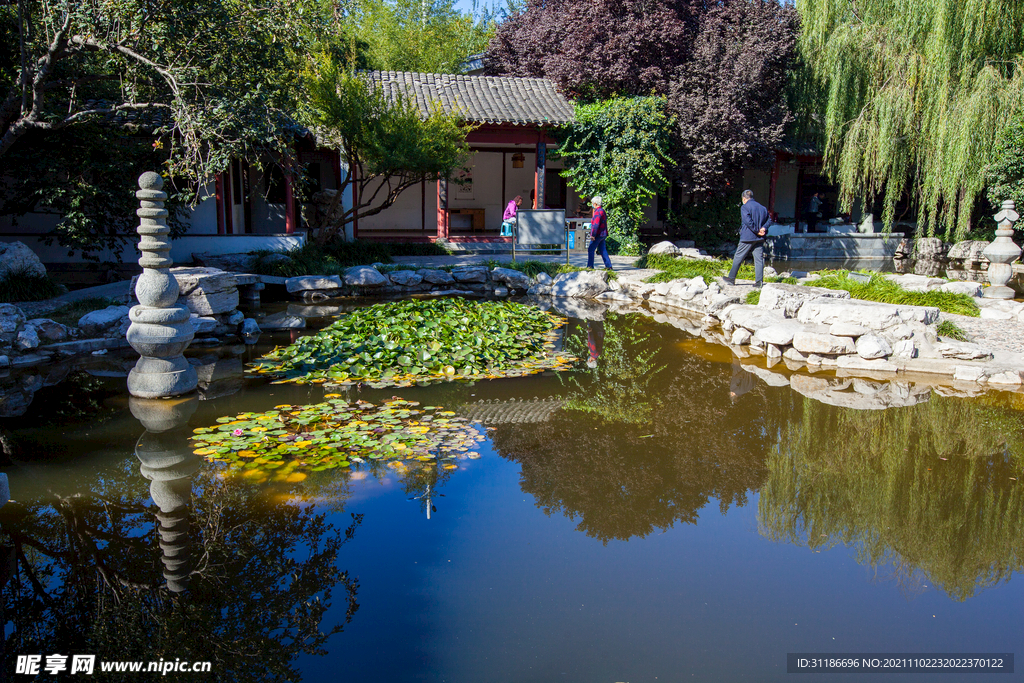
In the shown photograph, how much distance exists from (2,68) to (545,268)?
912 cm

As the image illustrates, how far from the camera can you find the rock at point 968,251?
17859 millimetres

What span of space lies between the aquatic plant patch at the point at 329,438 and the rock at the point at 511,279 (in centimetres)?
712

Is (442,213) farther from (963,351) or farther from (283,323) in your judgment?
(963,351)

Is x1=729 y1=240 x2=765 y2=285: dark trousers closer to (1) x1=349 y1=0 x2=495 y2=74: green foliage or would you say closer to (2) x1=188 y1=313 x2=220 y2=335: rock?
(2) x1=188 y1=313 x2=220 y2=335: rock

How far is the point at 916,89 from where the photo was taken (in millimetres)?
15430

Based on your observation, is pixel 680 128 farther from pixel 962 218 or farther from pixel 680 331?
pixel 680 331

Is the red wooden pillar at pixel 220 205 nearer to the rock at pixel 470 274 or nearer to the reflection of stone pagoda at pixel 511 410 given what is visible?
the rock at pixel 470 274

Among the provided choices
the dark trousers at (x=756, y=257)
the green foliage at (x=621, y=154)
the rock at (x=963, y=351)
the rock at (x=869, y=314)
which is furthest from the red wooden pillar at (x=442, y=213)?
the rock at (x=963, y=351)

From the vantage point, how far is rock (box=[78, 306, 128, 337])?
848 centimetres

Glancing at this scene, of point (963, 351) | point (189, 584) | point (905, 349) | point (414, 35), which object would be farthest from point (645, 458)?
point (414, 35)

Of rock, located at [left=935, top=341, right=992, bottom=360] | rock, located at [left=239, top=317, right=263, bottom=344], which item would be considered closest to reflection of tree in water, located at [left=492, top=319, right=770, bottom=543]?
rock, located at [left=935, top=341, right=992, bottom=360]

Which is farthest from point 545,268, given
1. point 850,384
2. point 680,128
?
point 850,384

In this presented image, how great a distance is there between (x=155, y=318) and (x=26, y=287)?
16.8 feet

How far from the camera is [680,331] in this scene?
10.1 meters
